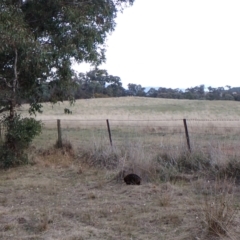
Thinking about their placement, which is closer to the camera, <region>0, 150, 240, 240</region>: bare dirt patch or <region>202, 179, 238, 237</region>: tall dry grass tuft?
<region>202, 179, 238, 237</region>: tall dry grass tuft

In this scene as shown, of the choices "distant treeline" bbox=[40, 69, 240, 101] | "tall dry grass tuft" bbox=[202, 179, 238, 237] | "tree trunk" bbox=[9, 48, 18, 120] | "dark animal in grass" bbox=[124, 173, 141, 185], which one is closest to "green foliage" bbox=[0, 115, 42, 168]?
"tree trunk" bbox=[9, 48, 18, 120]

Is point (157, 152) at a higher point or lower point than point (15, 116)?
lower

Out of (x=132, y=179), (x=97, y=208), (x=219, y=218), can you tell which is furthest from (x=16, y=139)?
(x=219, y=218)

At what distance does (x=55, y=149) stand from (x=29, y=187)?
508 cm

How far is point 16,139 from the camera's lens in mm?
12859

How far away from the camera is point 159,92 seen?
298ft

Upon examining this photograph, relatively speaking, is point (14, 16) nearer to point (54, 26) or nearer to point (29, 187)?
point (54, 26)

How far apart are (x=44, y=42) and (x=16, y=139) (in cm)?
292

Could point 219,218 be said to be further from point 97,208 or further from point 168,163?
point 168,163

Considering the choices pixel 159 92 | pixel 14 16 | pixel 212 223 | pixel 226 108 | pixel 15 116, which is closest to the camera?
pixel 212 223

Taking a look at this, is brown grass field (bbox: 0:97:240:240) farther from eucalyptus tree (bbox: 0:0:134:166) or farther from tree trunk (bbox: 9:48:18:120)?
eucalyptus tree (bbox: 0:0:134:166)

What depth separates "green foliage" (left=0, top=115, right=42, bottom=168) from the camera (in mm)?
12773

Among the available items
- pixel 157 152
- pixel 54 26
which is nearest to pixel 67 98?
pixel 54 26

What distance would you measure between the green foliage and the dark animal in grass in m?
4.25
